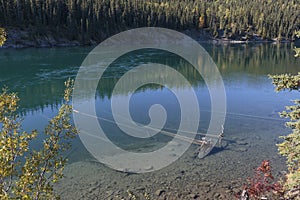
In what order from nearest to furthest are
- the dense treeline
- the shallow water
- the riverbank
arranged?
the shallow water, the riverbank, the dense treeline

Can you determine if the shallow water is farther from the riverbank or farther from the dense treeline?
the dense treeline

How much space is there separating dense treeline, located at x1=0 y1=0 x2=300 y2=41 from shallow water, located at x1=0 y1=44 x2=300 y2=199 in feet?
105

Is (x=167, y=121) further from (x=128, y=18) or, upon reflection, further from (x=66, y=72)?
(x=128, y=18)

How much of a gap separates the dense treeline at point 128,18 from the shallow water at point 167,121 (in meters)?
32.1

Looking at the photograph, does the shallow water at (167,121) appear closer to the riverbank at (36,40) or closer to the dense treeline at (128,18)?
the riverbank at (36,40)

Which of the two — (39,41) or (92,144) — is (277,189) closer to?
(92,144)

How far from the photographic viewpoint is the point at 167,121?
31422 millimetres

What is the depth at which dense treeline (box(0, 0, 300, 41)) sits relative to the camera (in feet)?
316

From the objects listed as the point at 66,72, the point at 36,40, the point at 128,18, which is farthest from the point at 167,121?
the point at 128,18

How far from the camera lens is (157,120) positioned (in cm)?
3166

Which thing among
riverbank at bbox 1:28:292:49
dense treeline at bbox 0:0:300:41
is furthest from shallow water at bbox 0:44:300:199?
dense treeline at bbox 0:0:300:41

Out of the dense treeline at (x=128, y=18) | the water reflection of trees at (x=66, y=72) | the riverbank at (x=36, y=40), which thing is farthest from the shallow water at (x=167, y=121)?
the dense treeline at (x=128, y=18)

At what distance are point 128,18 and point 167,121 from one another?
318 ft

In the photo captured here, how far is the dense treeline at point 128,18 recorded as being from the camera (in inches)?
3787
